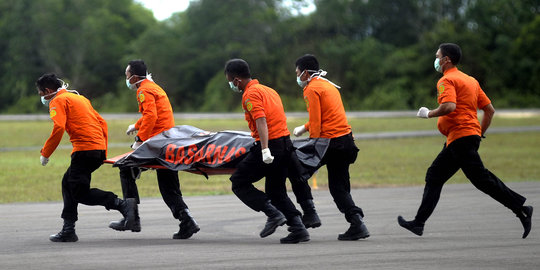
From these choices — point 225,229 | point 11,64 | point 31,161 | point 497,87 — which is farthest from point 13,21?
point 225,229

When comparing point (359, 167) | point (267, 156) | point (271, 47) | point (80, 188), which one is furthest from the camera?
point (271, 47)

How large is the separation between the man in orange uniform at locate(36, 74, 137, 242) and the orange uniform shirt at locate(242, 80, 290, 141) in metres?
1.68

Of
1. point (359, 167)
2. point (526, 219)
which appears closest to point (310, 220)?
point (526, 219)

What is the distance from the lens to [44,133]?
40469 millimetres

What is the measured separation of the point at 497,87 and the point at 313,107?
2117 inches

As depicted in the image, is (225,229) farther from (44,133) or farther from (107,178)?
(44,133)

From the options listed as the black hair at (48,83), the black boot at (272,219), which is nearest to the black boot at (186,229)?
the black boot at (272,219)

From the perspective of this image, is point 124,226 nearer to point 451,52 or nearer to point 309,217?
point 309,217

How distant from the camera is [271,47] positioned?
74.1 m

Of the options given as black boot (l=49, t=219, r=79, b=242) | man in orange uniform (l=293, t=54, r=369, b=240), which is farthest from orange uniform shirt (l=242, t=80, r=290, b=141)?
black boot (l=49, t=219, r=79, b=242)

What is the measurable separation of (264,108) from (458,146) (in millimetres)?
1971

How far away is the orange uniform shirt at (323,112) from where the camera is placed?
29.8 ft

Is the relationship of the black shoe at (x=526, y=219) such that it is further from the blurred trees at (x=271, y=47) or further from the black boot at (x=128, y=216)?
the blurred trees at (x=271, y=47)

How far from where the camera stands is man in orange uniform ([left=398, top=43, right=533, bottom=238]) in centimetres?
904
